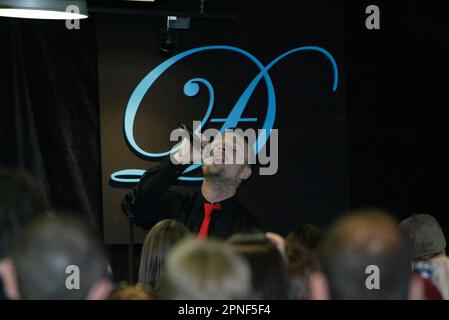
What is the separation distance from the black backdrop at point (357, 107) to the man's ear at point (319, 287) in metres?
3.55

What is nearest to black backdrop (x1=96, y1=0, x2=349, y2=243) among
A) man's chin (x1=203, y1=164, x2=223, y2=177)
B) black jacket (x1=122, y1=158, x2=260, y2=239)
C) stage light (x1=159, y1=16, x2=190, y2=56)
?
stage light (x1=159, y1=16, x2=190, y2=56)

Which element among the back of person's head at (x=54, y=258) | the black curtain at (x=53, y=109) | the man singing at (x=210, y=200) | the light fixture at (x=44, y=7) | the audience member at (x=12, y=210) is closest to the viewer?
the back of person's head at (x=54, y=258)

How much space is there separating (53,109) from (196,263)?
12.7 ft

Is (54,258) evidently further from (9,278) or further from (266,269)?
(266,269)

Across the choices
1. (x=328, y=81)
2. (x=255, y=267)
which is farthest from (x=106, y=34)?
(x=255, y=267)

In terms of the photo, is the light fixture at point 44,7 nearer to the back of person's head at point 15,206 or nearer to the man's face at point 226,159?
the man's face at point 226,159

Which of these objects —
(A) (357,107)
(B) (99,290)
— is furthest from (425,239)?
(A) (357,107)

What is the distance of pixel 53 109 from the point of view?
5207mm

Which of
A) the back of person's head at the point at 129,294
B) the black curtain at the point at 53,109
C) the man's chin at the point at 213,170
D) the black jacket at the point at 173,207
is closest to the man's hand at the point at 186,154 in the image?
the black jacket at the point at 173,207

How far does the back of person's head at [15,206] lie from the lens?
1.64m

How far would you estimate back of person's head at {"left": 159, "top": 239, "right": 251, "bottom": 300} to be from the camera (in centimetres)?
152

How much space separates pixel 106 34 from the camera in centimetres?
541

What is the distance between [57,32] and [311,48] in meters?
1.82

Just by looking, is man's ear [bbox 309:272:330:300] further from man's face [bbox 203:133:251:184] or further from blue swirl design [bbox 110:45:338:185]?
blue swirl design [bbox 110:45:338:185]
